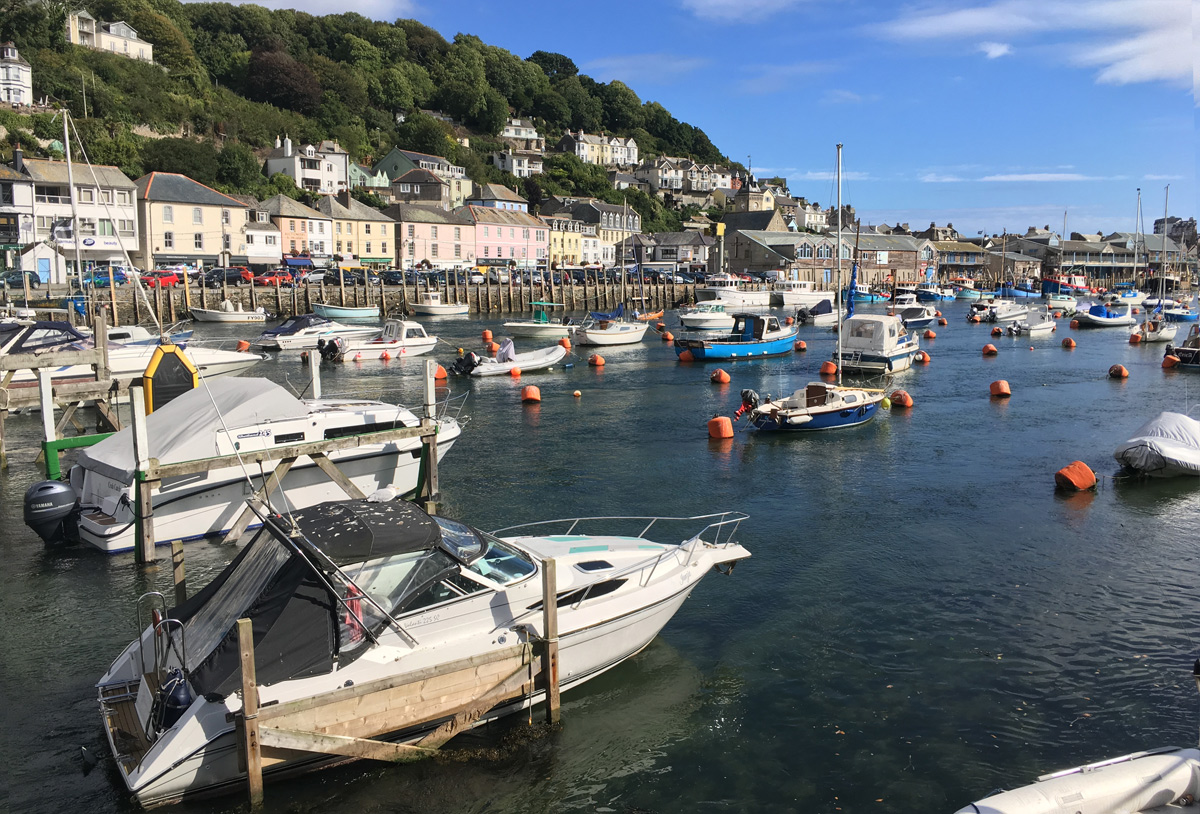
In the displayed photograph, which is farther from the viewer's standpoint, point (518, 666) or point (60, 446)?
point (60, 446)

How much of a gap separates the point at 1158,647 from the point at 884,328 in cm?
2849

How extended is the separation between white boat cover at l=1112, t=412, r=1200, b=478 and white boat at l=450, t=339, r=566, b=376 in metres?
24.7

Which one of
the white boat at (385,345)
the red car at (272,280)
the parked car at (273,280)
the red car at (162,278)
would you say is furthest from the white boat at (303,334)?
the red car at (272,280)

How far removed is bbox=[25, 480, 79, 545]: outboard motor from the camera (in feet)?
53.2

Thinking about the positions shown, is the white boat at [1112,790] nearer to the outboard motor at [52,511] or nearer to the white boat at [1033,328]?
the outboard motor at [52,511]

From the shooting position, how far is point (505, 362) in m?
40.5

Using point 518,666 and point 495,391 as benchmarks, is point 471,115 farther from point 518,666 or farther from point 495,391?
point 518,666

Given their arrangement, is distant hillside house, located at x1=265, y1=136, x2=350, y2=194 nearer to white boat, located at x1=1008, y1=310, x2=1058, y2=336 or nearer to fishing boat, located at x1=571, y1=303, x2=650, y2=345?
fishing boat, located at x1=571, y1=303, x2=650, y2=345

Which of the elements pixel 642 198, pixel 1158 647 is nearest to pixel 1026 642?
pixel 1158 647

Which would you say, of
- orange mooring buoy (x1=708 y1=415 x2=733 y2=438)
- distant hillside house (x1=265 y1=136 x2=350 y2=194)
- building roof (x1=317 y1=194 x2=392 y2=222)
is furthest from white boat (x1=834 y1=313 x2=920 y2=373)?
distant hillside house (x1=265 y1=136 x2=350 y2=194)

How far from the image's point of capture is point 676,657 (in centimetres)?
1284

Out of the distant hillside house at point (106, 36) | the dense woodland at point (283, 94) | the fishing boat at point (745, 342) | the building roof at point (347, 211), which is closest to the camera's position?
the fishing boat at point (745, 342)

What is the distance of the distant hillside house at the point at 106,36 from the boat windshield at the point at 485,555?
404 feet

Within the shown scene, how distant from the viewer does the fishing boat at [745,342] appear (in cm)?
4706
